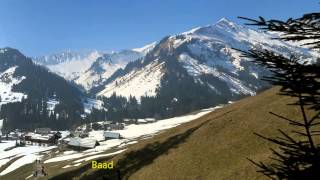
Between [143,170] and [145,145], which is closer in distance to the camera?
[143,170]

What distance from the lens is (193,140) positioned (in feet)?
212

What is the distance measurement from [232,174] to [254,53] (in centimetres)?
3802

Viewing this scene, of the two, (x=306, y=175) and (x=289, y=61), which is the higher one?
(x=289, y=61)

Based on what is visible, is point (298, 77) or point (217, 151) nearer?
point (298, 77)

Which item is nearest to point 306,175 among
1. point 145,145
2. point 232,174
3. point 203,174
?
point 232,174

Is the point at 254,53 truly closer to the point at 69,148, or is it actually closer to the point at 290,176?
the point at 290,176

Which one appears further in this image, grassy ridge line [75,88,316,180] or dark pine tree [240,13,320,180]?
grassy ridge line [75,88,316,180]

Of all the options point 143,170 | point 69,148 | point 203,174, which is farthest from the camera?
point 69,148

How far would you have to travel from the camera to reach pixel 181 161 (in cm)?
5881

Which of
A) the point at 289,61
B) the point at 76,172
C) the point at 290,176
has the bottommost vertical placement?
the point at 76,172

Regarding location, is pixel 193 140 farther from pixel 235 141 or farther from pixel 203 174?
pixel 203 174

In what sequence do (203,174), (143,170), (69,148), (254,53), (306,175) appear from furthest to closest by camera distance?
(69,148), (143,170), (203,174), (254,53), (306,175)

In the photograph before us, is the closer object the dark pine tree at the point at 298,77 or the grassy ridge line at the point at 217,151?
the dark pine tree at the point at 298,77

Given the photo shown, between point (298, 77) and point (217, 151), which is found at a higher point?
point (298, 77)
